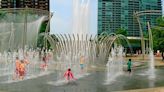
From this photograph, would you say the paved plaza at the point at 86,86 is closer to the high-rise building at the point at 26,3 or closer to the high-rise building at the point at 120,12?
the high-rise building at the point at 120,12

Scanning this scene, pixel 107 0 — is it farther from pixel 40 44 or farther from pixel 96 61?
pixel 96 61

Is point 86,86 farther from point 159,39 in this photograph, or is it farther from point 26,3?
point 26,3

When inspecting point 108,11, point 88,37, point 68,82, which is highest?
point 108,11

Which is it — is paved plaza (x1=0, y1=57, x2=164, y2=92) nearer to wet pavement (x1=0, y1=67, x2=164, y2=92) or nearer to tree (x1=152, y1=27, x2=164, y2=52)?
wet pavement (x1=0, y1=67, x2=164, y2=92)

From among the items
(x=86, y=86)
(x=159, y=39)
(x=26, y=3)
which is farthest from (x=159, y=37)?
(x=26, y=3)

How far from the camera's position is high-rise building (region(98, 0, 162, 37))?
11562 centimetres

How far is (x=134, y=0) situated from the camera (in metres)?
121

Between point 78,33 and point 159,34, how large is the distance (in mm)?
25013

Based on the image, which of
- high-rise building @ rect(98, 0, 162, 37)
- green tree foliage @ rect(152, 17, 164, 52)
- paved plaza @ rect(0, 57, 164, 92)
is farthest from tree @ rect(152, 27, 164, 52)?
high-rise building @ rect(98, 0, 162, 37)

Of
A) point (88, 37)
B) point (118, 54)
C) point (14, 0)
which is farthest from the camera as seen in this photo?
point (14, 0)

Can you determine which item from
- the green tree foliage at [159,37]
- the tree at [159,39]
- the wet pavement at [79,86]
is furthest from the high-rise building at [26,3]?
the wet pavement at [79,86]

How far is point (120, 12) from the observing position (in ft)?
397

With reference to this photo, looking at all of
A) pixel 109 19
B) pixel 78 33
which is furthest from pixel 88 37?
pixel 109 19

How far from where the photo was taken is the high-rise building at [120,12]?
115625 millimetres
